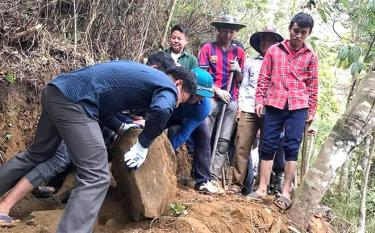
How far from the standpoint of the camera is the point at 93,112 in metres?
3.29

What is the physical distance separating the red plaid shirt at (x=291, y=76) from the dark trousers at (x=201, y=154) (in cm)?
76

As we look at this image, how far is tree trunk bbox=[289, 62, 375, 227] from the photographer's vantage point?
13.2ft

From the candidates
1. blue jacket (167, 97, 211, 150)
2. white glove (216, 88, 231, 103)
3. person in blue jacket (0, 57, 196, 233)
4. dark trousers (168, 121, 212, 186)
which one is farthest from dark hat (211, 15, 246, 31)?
person in blue jacket (0, 57, 196, 233)

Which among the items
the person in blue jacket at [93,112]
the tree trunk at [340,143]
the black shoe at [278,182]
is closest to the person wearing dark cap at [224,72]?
the black shoe at [278,182]

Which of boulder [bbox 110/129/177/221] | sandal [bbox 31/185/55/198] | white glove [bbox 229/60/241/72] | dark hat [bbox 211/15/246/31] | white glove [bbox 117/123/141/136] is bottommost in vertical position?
sandal [bbox 31/185/55/198]

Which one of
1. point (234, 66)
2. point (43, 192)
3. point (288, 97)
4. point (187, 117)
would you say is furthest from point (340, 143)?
point (43, 192)

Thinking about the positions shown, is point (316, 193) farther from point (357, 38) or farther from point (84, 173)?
point (357, 38)

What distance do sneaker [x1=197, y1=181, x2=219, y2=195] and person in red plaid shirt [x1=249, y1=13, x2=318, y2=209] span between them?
426 millimetres

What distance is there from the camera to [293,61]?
4.72 m

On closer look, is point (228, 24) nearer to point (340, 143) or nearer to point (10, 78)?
point (340, 143)

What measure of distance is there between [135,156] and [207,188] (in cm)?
152

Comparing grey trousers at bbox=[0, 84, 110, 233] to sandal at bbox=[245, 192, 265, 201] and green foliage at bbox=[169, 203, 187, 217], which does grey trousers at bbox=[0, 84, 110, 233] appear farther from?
sandal at bbox=[245, 192, 265, 201]

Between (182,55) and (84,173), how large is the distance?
2777 mm

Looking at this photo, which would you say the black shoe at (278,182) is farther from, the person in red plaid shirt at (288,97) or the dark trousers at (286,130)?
the dark trousers at (286,130)
